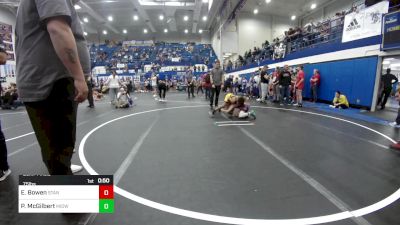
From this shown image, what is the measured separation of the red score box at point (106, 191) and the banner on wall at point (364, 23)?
11335 mm

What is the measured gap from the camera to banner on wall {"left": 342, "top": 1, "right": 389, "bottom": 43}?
31.8 ft

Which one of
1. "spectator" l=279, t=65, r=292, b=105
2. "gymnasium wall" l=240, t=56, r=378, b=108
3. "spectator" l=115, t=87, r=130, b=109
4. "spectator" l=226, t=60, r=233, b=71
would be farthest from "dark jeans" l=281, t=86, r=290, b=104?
"spectator" l=226, t=60, r=233, b=71

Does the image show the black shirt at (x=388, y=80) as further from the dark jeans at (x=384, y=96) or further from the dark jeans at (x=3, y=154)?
the dark jeans at (x=3, y=154)

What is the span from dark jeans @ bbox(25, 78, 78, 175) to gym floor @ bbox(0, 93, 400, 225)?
0.45 metres

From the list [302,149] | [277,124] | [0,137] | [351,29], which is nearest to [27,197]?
[0,137]

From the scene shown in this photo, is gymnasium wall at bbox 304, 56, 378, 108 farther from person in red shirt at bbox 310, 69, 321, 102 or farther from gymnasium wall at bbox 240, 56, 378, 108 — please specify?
person in red shirt at bbox 310, 69, 321, 102

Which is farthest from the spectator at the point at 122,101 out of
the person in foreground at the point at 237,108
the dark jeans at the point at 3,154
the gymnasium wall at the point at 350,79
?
the gymnasium wall at the point at 350,79

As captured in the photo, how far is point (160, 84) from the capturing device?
15.3 m

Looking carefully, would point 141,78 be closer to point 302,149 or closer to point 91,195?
point 302,149

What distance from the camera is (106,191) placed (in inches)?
53.5

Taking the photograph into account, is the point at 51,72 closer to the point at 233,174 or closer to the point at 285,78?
the point at 233,174

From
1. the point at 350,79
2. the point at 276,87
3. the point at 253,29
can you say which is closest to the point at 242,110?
the point at 350,79
